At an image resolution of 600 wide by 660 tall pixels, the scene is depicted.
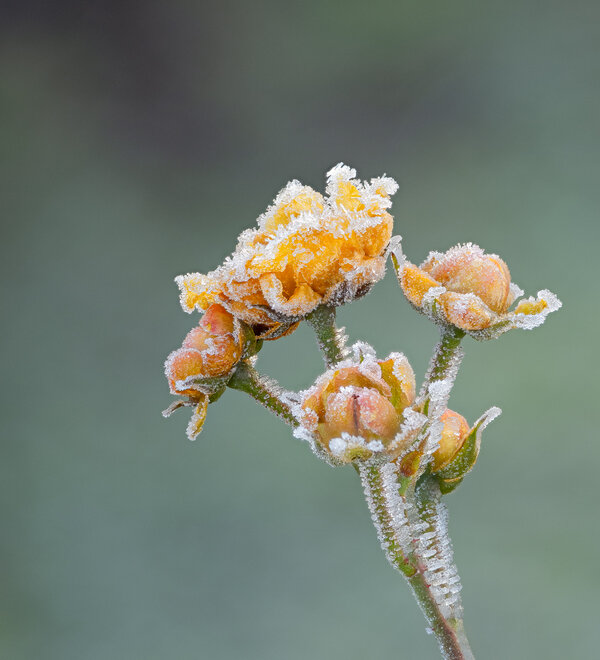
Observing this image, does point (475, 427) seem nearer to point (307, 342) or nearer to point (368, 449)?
point (368, 449)

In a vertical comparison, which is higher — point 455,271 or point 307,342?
point 307,342

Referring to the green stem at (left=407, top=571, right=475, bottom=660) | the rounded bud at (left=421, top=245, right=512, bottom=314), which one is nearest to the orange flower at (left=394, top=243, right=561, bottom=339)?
the rounded bud at (left=421, top=245, right=512, bottom=314)

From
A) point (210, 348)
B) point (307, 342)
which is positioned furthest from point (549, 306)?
point (307, 342)

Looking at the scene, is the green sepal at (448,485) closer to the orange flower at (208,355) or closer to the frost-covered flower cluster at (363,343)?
the frost-covered flower cluster at (363,343)

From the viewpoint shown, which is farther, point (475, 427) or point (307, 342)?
point (307, 342)

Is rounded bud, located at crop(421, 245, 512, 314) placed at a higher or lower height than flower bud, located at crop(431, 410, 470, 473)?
Answer: higher

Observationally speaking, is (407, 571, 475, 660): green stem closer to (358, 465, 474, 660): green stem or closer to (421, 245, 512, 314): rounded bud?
(358, 465, 474, 660): green stem

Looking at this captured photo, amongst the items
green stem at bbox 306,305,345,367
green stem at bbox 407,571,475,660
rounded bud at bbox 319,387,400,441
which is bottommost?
green stem at bbox 407,571,475,660
